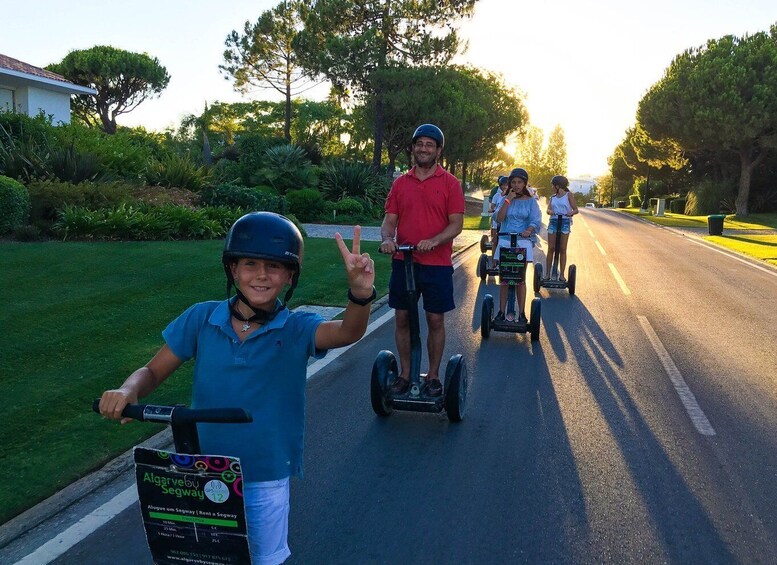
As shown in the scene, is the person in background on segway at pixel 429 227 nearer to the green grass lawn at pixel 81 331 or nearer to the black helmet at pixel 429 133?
the black helmet at pixel 429 133

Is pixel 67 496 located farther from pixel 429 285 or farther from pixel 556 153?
pixel 556 153

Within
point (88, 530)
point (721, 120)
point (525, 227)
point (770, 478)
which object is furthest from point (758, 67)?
point (88, 530)

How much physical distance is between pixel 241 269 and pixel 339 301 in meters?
8.11

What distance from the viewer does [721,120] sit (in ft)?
139

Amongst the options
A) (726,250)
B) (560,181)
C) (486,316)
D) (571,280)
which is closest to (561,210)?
(560,181)

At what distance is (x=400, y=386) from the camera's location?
5.74 m

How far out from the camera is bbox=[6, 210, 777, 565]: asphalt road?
376cm

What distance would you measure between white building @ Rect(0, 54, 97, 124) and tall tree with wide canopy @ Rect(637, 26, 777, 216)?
1387 inches

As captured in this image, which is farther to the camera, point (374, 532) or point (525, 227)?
point (525, 227)

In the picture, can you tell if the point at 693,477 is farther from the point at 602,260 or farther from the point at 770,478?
the point at 602,260

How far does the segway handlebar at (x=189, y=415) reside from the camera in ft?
6.68

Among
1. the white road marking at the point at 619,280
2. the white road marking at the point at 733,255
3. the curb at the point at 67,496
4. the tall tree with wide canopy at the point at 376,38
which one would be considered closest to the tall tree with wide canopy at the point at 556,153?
the tall tree with wide canopy at the point at 376,38

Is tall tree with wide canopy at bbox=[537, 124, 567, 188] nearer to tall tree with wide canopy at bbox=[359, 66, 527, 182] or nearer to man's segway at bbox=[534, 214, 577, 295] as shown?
tall tree with wide canopy at bbox=[359, 66, 527, 182]

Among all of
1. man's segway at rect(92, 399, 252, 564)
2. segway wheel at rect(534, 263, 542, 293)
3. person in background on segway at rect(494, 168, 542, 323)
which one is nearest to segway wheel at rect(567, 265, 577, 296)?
segway wheel at rect(534, 263, 542, 293)
